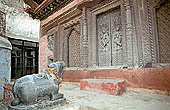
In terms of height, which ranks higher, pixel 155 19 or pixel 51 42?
pixel 155 19

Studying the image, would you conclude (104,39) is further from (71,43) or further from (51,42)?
(51,42)

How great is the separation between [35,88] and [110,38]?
133 inches

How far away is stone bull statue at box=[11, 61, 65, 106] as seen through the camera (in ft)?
5.93

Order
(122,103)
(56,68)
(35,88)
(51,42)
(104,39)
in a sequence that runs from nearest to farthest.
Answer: (35,88)
(122,103)
(56,68)
(104,39)
(51,42)

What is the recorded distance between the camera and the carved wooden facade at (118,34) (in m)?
3.61

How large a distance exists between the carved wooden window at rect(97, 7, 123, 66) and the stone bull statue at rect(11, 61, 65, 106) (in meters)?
2.71

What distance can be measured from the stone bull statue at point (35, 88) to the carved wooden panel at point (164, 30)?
10.3 ft

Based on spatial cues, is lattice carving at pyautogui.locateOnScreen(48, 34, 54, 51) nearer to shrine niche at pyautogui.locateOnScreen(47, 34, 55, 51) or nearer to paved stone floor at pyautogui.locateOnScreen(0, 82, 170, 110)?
shrine niche at pyautogui.locateOnScreen(47, 34, 55, 51)

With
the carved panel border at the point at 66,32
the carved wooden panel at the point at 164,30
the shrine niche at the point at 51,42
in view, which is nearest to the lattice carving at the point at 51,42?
the shrine niche at the point at 51,42

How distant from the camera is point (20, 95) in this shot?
182cm

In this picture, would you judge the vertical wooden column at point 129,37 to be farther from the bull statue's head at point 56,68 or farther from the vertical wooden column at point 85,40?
the bull statue's head at point 56,68

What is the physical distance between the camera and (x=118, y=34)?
4359 millimetres

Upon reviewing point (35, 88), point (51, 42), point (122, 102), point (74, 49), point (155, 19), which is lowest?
point (122, 102)

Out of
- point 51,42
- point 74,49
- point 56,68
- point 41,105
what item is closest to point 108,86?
point 56,68
